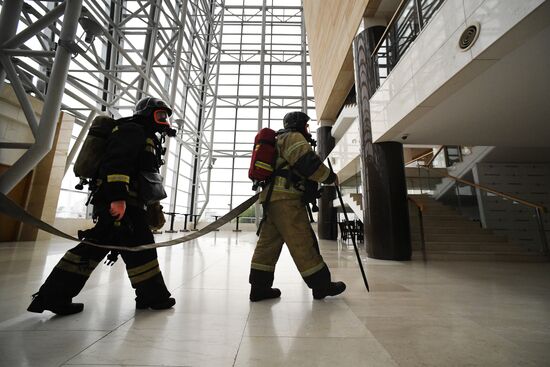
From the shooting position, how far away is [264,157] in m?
2.37

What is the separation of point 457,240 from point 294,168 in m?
5.87

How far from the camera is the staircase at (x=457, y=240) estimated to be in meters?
5.26

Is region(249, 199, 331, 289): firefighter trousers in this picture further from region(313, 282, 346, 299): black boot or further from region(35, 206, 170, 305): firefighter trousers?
region(35, 206, 170, 305): firefighter trousers

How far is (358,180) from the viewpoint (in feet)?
31.7

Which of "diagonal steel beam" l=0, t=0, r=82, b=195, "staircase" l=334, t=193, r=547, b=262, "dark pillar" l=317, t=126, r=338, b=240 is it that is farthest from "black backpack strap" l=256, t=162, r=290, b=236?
"dark pillar" l=317, t=126, r=338, b=240

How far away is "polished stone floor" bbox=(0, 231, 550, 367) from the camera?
4.20 feet

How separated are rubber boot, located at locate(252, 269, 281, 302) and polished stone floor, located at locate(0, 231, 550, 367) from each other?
0.09 meters

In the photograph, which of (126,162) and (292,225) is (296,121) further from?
(126,162)

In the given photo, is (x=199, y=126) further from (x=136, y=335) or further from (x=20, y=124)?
(x=136, y=335)

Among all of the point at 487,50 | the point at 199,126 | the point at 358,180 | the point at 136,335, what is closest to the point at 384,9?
the point at 487,50

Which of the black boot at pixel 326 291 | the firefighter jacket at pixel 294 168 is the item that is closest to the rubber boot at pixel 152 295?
the firefighter jacket at pixel 294 168

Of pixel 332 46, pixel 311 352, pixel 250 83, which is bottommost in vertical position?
pixel 311 352

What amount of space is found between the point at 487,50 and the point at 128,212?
369 cm

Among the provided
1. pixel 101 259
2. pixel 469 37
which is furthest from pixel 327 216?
pixel 101 259
